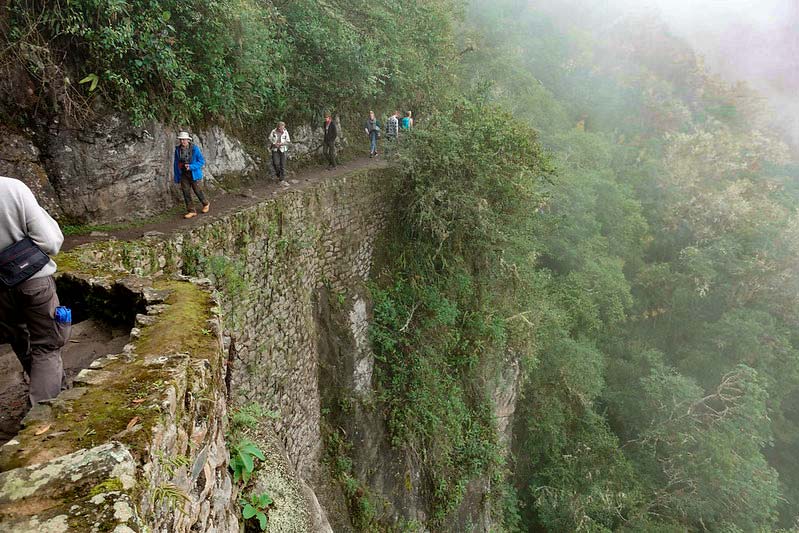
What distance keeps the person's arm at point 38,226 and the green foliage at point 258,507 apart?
7.29ft

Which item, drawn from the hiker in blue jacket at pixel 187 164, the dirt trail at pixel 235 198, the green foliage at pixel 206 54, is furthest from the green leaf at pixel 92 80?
the dirt trail at pixel 235 198

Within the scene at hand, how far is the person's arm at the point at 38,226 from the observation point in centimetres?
266

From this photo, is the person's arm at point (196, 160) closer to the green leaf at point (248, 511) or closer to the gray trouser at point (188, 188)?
the gray trouser at point (188, 188)

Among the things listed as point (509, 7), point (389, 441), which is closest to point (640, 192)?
point (509, 7)

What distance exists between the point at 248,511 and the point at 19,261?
2329 mm

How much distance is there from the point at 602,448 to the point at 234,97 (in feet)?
59.1

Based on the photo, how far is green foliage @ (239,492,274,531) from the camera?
334 cm

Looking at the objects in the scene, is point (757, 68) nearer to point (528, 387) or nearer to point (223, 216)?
point (528, 387)

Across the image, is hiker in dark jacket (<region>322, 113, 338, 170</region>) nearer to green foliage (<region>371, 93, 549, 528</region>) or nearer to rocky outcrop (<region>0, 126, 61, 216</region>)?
green foliage (<region>371, 93, 549, 528</region>)

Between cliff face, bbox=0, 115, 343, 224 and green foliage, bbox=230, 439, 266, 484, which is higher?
cliff face, bbox=0, 115, 343, 224

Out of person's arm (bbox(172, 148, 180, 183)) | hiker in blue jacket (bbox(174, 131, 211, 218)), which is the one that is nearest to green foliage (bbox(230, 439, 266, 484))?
hiker in blue jacket (bbox(174, 131, 211, 218))

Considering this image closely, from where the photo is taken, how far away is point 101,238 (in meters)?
5.64

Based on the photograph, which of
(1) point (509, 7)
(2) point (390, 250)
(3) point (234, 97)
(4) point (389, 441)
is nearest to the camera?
(3) point (234, 97)

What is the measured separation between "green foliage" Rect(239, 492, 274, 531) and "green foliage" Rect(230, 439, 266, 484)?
0.51ft
